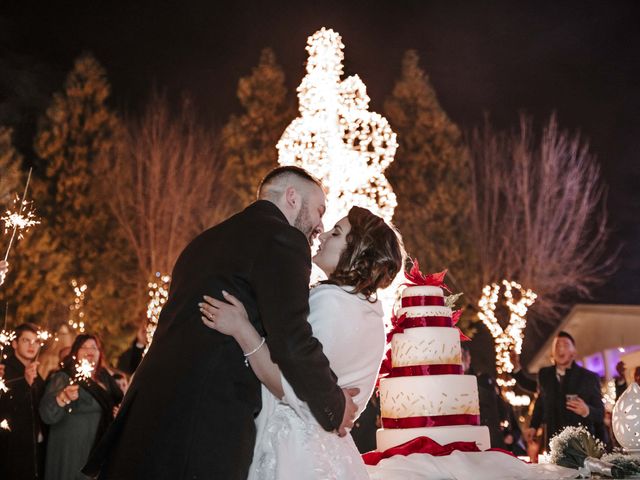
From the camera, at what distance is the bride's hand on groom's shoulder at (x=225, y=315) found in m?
2.98

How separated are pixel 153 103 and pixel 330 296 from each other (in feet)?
76.9

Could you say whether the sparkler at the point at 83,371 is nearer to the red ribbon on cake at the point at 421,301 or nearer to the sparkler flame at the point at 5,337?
the sparkler flame at the point at 5,337

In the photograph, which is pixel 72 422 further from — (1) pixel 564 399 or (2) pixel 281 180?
(2) pixel 281 180

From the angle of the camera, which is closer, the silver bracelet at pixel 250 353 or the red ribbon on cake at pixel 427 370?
the silver bracelet at pixel 250 353

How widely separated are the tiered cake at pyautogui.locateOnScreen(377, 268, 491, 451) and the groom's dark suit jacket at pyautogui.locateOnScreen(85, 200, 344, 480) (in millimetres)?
1720

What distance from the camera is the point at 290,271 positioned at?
9.89 ft

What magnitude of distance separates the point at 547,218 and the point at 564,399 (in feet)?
60.4

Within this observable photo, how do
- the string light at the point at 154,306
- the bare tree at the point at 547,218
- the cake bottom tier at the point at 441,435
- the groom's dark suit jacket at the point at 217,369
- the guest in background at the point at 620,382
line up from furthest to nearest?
the bare tree at the point at 547,218 < the string light at the point at 154,306 < the guest in background at the point at 620,382 < the cake bottom tier at the point at 441,435 < the groom's dark suit jacket at the point at 217,369

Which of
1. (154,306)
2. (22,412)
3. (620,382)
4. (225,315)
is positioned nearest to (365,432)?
(22,412)

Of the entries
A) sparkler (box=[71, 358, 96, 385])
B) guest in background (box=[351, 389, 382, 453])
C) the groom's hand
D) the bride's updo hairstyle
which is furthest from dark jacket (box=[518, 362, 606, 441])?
the groom's hand

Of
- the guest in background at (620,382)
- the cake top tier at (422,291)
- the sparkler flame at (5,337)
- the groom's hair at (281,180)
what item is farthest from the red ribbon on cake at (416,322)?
the guest in background at (620,382)

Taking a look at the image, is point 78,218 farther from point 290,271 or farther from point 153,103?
point 290,271

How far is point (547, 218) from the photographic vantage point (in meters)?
25.2

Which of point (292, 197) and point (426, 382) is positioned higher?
point (292, 197)
